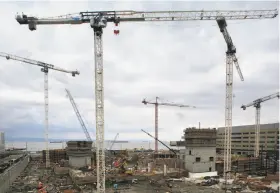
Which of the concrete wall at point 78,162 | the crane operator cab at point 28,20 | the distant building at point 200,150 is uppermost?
the crane operator cab at point 28,20

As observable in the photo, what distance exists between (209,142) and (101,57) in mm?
38387

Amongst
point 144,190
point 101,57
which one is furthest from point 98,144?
point 101,57

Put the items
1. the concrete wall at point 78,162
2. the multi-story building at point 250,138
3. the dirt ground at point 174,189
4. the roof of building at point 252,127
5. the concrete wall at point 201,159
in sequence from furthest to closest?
1. the roof of building at point 252,127
2. the multi-story building at point 250,138
3. the concrete wall at point 78,162
4. the concrete wall at point 201,159
5. the dirt ground at point 174,189

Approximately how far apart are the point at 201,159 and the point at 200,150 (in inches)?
89.7

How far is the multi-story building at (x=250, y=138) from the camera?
112 meters

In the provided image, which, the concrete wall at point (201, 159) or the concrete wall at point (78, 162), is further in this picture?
the concrete wall at point (78, 162)

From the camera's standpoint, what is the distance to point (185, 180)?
6125 cm

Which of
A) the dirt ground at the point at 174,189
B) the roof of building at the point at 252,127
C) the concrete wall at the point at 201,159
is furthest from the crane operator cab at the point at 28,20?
the roof of building at the point at 252,127

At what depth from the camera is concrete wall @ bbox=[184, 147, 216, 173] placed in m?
69.1

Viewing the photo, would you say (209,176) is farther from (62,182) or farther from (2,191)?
(2,191)

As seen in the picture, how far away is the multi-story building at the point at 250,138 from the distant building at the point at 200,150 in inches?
1759

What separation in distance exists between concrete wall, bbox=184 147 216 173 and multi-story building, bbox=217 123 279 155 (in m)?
44.9

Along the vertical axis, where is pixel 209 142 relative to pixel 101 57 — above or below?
below

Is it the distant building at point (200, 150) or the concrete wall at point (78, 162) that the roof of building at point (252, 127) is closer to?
the distant building at point (200, 150)
